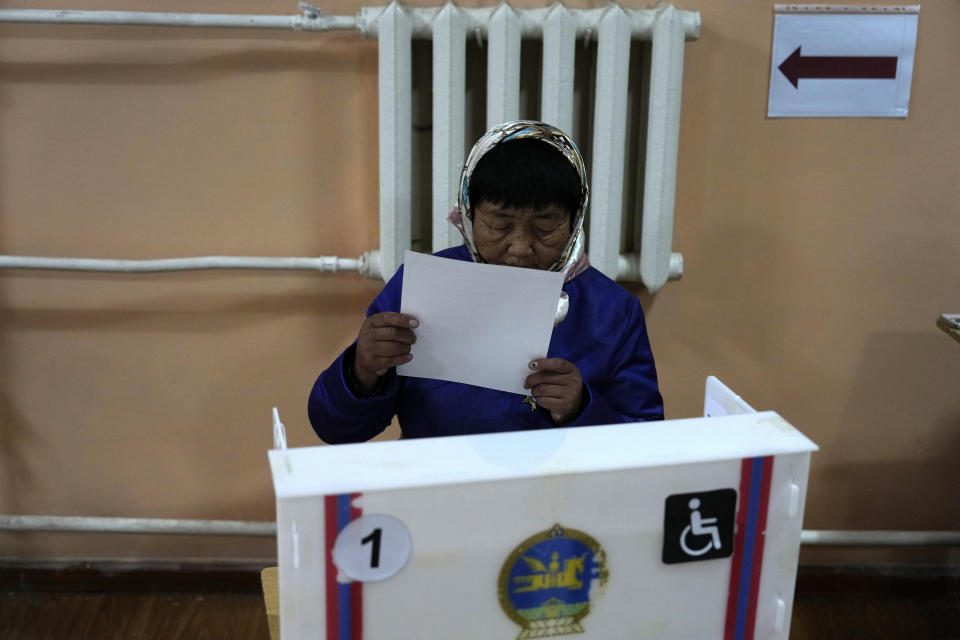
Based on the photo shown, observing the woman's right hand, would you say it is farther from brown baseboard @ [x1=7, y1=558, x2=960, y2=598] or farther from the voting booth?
brown baseboard @ [x1=7, y1=558, x2=960, y2=598]

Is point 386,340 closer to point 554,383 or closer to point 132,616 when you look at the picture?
point 554,383

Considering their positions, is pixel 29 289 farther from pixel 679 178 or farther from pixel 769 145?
pixel 769 145

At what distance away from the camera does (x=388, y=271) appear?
168 centimetres

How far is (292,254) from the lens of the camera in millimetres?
1809

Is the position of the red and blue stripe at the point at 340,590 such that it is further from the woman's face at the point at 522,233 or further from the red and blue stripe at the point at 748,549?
the woman's face at the point at 522,233

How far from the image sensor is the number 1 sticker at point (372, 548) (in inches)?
25.3

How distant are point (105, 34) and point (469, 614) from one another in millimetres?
1437

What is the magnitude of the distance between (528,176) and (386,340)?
257 millimetres

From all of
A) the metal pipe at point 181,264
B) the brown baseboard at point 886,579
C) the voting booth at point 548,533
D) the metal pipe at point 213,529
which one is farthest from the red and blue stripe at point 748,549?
the brown baseboard at point 886,579

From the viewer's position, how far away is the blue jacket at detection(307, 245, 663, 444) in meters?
1.04

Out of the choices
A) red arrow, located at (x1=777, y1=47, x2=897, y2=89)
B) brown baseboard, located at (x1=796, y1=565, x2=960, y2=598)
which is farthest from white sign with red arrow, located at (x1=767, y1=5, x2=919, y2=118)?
brown baseboard, located at (x1=796, y1=565, x2=960, y2=598)

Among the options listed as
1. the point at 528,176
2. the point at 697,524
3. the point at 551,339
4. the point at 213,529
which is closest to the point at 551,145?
the point at 528,176

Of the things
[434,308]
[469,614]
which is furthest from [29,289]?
[469,614]

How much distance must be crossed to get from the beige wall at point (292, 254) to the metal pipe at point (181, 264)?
0.06 metres
